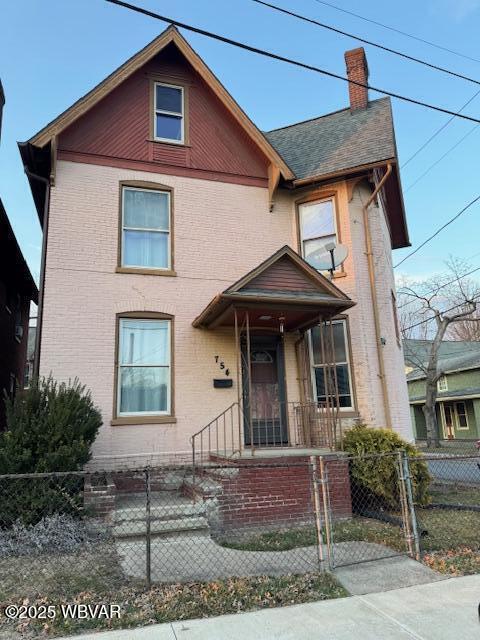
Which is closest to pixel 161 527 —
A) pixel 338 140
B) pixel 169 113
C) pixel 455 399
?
pixel 169 113

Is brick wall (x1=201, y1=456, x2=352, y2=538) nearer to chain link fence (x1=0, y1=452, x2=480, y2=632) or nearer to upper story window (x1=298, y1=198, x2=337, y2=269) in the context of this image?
chain link fence (x1=0, y1=452, x2=480, y2=632)

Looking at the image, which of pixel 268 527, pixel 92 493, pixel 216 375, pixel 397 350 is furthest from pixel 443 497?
pixel 92 493

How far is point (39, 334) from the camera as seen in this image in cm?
871

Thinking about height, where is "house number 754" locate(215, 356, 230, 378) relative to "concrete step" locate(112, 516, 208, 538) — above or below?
above

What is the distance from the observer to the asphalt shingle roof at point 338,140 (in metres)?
10.7

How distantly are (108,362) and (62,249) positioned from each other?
2397 mm

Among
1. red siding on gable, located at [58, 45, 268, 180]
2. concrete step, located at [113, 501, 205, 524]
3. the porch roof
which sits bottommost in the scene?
concrete step, located at [113, 501, 205, 524]

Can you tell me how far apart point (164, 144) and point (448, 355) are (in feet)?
111

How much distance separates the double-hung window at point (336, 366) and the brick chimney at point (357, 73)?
695cm

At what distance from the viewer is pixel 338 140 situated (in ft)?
38.8

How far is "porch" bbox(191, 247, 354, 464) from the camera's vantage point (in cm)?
830

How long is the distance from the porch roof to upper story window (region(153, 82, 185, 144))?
13.7 feet

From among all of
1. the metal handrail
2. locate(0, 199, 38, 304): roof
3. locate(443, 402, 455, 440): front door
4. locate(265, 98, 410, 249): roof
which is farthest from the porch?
locate(443, 402, 455, 440): front door

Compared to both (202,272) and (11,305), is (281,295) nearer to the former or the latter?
(202,272)
